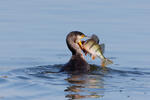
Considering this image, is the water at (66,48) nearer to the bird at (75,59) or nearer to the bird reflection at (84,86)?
the bird reflection at (84,86)

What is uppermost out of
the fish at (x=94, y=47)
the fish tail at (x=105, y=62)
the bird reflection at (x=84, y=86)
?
the fish at (x=94, y=47)

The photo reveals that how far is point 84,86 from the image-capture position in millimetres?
10992

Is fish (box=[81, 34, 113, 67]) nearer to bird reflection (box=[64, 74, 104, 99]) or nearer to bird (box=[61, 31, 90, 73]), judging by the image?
bird (box=[61, 31, 90, 73])

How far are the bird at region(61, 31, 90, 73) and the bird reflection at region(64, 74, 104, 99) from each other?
414mm

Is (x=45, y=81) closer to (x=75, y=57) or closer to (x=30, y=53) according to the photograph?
(x=75, y=57)

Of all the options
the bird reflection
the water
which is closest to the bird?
the water

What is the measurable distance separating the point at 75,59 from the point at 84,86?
2.32 m

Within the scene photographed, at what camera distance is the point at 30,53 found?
50.0ft

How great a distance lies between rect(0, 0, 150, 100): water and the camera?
10648 mm

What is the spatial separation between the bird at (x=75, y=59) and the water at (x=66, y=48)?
0.26 meters

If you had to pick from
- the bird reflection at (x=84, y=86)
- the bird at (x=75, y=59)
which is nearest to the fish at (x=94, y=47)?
the bird at (x=75, y=59)

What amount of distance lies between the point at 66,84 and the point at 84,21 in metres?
7.87

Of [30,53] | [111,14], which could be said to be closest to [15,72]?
[30,53]

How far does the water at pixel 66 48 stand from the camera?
10648mm
